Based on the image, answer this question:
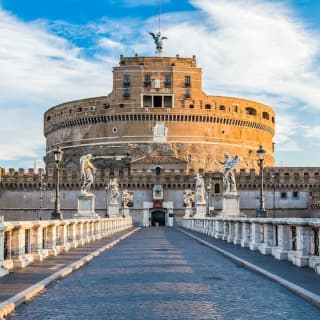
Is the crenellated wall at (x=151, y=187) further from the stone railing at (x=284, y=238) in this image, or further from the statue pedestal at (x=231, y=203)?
the stone railing at (x=284, y=238)

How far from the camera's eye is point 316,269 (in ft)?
33.5

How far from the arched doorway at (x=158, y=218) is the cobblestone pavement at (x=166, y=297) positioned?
204ft

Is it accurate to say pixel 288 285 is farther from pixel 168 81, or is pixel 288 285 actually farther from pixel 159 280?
pixel 168 81

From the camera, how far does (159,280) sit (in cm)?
972

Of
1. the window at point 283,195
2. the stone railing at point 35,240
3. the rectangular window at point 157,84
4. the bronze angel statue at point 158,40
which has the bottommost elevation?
the stone railing at point 35,240

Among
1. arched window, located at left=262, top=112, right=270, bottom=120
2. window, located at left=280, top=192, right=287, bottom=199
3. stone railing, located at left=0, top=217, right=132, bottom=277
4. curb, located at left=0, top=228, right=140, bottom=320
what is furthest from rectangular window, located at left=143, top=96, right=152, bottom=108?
curb, located at left=0, top=228, right=140, bottom=320

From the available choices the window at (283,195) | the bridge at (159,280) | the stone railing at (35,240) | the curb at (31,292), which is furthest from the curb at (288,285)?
the window at (283,195)

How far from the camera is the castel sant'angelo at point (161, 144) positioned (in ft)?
246

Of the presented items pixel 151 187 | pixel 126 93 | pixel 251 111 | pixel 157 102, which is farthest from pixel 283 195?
pixel 126 93

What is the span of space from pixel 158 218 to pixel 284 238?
61.9m

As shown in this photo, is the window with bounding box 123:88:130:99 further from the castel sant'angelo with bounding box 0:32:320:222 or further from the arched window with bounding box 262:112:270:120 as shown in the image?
the arched window with bounding box 262:112:270:120

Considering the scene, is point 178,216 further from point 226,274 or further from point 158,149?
point 226,274

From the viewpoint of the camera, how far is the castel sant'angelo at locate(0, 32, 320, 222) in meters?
75.0

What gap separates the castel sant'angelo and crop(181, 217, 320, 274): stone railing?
178 feet
